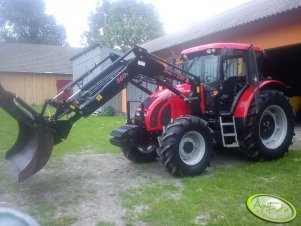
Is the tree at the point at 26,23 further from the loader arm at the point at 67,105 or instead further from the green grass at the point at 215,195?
the green grass at the point at 215,195

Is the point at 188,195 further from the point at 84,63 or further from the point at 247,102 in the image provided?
the point at 84,63

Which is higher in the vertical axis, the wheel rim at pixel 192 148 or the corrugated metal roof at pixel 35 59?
the corrugated metal roof at pixel 35 59

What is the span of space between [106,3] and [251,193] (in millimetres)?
62784

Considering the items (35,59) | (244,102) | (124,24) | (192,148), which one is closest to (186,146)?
(192,148)

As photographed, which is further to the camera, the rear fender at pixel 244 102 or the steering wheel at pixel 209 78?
the steering wheel at pixel 209 78

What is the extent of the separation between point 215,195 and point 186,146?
1371 millimetres

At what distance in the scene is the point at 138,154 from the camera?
7699 mm

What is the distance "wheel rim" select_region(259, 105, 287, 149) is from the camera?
7.77 metres

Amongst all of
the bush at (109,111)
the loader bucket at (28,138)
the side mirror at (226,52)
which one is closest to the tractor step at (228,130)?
the side mirror at (226,52)

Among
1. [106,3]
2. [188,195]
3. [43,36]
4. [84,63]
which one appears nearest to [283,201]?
[188,195]

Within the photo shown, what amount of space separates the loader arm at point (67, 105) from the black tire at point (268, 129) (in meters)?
1.21

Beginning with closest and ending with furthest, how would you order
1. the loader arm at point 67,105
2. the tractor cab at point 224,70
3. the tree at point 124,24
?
the loader arm at point 67,105, the tractor cab at point 224,70, the tree at point 124,24

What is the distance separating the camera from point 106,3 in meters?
64.1

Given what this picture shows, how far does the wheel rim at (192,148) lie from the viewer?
6.59m
